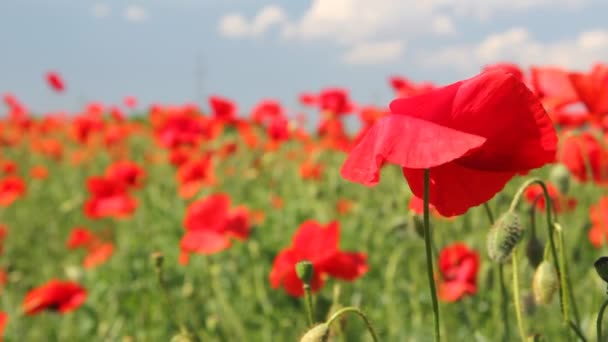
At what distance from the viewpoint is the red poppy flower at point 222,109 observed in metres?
3.88

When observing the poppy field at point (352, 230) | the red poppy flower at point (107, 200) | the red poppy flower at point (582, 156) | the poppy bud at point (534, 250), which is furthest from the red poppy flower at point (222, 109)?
the poppy bud at point (534, 250)

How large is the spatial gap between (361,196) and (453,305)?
1.99m

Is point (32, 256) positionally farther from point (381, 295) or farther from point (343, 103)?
point (381, 295)

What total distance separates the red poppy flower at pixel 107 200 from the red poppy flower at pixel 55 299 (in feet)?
2.90

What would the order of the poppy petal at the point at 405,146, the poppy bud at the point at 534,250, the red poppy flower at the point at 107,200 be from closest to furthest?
the poppy petal at the point at 405,146, the poppy bud at the point at 534,250, the red poppy flower at the point at 107,200

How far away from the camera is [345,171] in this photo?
Answer: 2.64 feet

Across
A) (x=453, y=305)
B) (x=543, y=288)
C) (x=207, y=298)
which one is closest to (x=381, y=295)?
(x=453, y=305)

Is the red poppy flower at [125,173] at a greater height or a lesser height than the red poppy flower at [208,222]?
greater

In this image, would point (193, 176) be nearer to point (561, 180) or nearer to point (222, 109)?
point (222, 109)

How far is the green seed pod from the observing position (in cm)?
108

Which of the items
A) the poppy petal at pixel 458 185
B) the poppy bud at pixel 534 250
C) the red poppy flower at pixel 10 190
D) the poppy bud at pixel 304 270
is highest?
the red poppy flower at pixel 10 190

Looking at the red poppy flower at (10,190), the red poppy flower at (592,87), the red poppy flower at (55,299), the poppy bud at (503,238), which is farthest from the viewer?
the red poppy flower at (10,190)

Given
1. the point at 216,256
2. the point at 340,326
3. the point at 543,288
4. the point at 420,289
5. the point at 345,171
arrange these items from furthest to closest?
the point at 216,256 → the point at 420,289 → the point at 340,326 → the point at 543,288 → the point at 345,171

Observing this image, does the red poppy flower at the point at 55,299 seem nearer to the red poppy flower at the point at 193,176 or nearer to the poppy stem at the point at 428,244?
the red poppy flower at the point at 193,176
